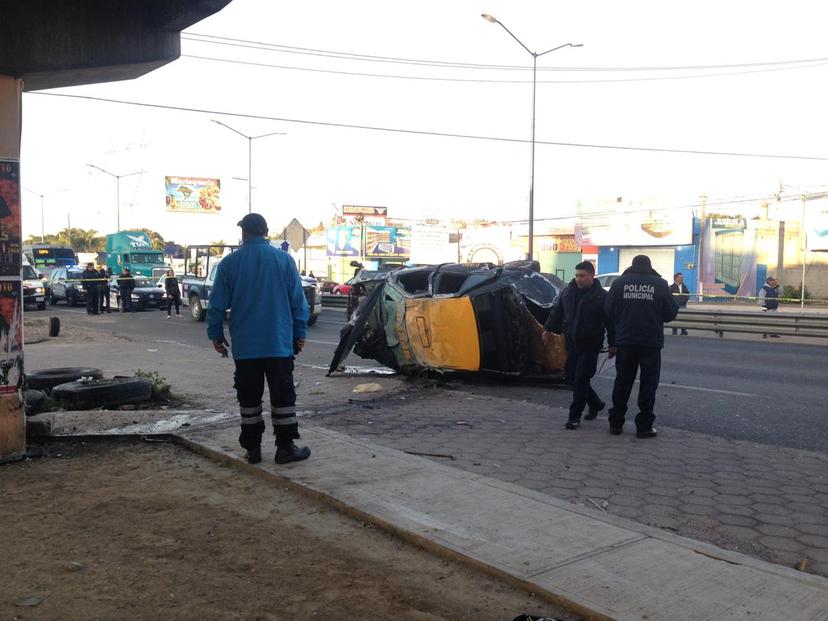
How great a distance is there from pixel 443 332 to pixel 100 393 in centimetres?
418

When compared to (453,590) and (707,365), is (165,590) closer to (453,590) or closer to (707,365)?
(453,590)

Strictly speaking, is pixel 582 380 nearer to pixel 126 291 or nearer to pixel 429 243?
pixel 126 291

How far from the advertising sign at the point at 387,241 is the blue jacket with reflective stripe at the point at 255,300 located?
196 feet

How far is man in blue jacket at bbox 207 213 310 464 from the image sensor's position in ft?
18.9

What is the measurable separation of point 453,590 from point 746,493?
2.67m

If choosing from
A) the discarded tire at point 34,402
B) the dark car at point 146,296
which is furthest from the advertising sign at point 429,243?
the discarded tire at point 34,402

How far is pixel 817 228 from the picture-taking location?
3597cm

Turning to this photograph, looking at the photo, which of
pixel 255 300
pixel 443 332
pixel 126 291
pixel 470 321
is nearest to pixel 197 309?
pixel 126 291

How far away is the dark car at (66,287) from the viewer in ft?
118

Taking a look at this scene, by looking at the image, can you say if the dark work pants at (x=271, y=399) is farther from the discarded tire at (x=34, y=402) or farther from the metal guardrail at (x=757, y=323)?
the metal guardrail at (x=757, y=323)

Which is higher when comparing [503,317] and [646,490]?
[503,317]

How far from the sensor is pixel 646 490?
541cm

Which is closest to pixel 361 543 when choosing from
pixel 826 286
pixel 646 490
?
pixel 646 490

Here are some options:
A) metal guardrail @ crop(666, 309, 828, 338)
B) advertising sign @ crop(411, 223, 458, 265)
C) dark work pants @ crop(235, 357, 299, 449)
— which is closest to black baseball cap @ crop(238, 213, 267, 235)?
dark work pants @ crop(235, 357, 299, 449)
